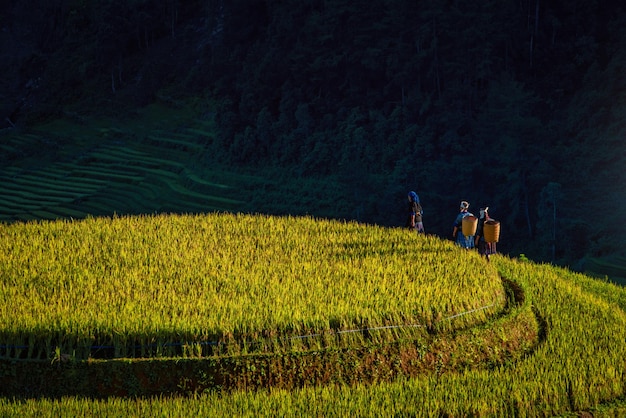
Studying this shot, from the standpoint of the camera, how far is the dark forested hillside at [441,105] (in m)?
31.4

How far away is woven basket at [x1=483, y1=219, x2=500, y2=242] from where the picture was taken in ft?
42.1

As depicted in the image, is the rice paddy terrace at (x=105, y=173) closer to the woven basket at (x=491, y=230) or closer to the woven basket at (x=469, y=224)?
the woven basket at (x=469, y=224)

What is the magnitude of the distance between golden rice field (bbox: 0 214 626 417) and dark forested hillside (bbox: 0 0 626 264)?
17.8 meters

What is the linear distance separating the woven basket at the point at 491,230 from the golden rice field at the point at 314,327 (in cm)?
53

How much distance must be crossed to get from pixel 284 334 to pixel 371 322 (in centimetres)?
106

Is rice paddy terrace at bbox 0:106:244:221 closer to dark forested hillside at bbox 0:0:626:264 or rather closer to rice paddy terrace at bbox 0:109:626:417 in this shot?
dark forested hillside at bbox 0:0:626:264

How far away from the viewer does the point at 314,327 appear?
10.2 metres

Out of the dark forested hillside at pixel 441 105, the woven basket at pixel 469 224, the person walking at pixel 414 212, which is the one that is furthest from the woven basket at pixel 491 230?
the dark forested hillside at pixel 441 105

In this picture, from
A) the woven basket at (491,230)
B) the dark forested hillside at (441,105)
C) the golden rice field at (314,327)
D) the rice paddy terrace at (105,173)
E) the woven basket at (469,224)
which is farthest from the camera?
the rice paddy terrace at (105,173)

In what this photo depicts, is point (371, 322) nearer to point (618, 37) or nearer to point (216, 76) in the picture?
point (618, 37)

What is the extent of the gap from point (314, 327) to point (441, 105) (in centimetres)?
2672

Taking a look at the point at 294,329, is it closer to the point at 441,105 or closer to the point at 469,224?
the point at 469,224

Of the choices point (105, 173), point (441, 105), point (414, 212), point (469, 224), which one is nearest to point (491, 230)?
point (469, 224)

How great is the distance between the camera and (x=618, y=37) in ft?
117
